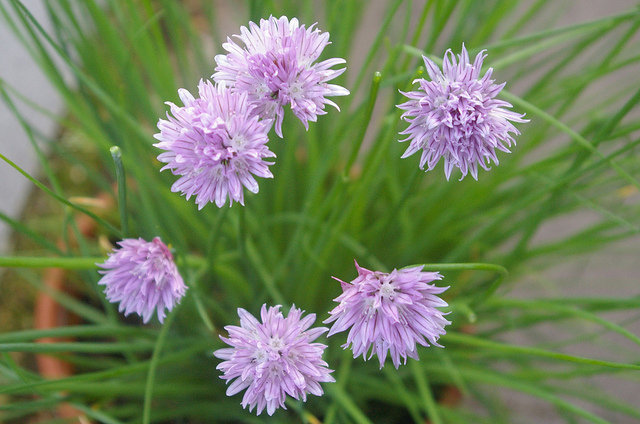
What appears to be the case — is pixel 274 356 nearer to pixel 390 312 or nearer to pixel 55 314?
pixel 390 312

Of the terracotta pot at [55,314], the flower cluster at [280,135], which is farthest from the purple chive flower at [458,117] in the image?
the terracotta pot at [55,314]

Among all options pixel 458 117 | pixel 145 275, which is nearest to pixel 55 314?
pixel 145 275

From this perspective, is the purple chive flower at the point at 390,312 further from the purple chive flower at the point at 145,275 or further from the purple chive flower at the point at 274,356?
the purple chive flower at the point at 145,275

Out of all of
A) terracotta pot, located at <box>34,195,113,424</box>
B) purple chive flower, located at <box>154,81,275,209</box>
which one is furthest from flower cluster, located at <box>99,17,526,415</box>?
terracotta pot, located at <box>34,195,113,424</box>

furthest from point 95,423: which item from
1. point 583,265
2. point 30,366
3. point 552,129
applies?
point 583,265

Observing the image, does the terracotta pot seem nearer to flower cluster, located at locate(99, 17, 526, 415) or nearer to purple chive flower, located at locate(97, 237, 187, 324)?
purple chive flower, located at locate(97, 237, 187, 324)
